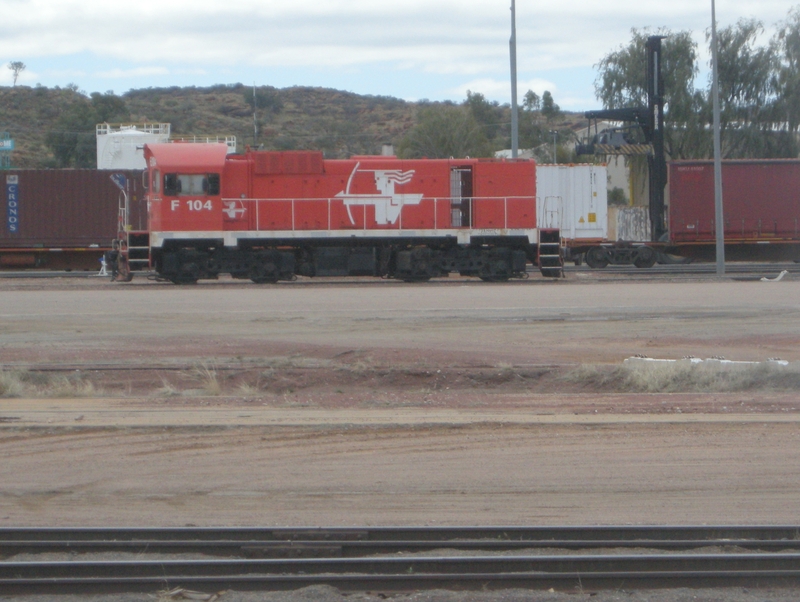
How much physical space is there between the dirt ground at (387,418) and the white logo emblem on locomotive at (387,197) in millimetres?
6352

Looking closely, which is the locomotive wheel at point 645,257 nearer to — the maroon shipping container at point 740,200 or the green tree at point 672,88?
the maroon shipping container at point 740,200

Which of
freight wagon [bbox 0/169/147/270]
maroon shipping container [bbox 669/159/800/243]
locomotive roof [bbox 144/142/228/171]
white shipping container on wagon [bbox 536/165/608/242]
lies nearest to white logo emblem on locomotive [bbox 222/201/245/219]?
locomotive roof [bbox 144/142/228/171]

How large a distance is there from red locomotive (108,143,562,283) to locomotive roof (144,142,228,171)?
29 mm

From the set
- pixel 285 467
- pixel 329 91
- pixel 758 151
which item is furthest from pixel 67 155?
pixel 285 467

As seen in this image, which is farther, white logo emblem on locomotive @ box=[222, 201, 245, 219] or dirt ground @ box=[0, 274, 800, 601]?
white logo emblem on locomotive @ box=[222, 201, 245, 219]

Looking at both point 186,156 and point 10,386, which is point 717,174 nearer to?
point 186,156

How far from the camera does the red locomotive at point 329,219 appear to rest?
82.0 ft

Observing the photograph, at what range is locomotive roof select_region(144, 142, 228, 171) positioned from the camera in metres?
25.2

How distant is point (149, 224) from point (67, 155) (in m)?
53.2

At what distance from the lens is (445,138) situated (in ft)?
195

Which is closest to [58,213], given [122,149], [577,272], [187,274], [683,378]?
[187,274]

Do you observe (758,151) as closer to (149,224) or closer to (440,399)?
(149,224)

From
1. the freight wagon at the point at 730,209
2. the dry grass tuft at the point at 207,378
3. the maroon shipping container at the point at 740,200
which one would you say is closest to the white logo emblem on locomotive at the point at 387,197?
the freight wagon at the point at 730,209

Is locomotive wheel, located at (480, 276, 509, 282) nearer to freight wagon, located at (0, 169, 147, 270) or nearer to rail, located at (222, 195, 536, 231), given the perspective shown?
rail, located at (222, 195, 536, 231)
